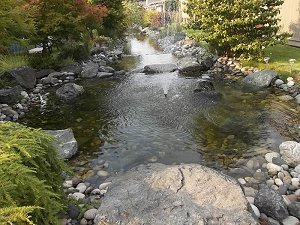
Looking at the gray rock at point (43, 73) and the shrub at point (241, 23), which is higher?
the shrub at point (241, 23)

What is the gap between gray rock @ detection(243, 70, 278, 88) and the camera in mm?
11125

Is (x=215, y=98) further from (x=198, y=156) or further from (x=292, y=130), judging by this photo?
(x=198, y=156)

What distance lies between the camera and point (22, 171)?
2.88m

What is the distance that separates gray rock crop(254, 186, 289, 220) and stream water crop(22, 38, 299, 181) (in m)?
1.53

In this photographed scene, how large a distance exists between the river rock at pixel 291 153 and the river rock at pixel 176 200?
2.61m

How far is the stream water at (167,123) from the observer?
22.0ft

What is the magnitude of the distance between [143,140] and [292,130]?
3801 millimetres

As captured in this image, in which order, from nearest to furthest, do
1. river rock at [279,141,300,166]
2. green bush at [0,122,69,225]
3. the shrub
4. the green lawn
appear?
green bush at [0,122,69,225] < river rock at [279,141,300,166] < the green lawn < the shrub

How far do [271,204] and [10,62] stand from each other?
11915 mm

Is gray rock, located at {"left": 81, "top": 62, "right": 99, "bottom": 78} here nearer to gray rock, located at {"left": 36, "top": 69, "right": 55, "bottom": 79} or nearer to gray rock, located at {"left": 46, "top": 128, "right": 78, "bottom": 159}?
gray rock, located at {"left": 36, "top": 69, "right": 55, "bottom": 79}

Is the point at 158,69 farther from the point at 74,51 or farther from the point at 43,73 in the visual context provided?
the point at 43,73

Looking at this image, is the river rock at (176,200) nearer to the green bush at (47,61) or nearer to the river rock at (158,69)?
the river rock at (158,69)

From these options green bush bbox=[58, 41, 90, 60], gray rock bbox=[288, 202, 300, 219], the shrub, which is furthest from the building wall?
gray rock bbox=[288, 202, 300, 219]

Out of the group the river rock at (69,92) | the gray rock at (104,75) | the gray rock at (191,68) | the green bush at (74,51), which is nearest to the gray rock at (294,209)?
the river rock at (69,92)
